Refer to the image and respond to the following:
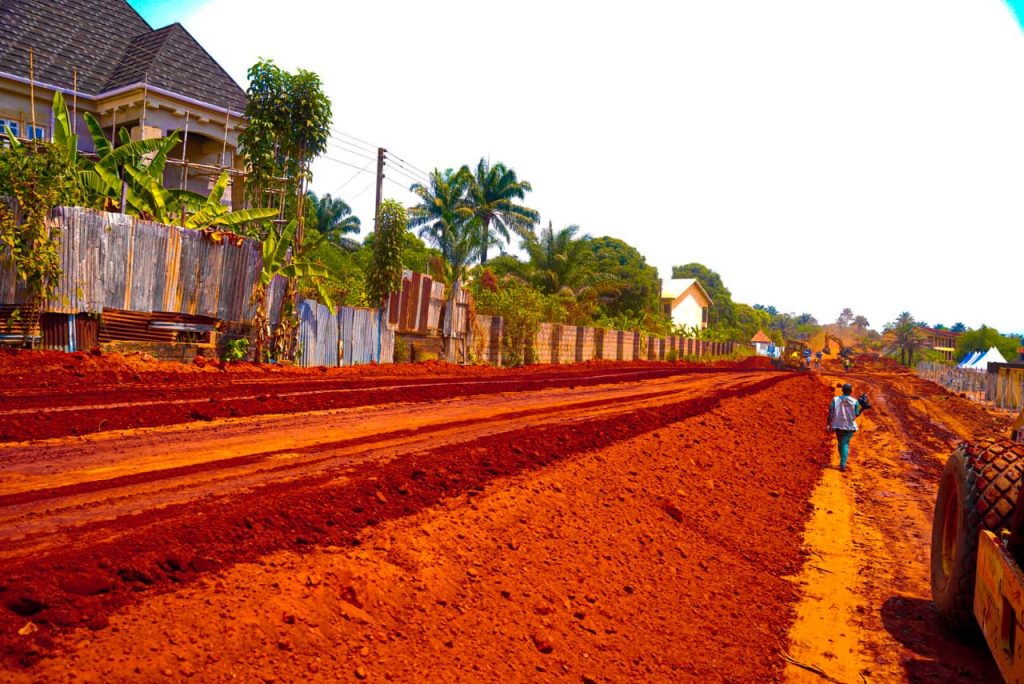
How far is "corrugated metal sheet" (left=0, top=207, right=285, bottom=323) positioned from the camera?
13.2 m

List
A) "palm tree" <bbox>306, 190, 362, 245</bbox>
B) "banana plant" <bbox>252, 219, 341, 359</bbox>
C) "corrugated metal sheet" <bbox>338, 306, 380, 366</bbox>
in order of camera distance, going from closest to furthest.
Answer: "banana plant" <bbox>252, 219, 341, 359</bbox> < "corrugated metal sheet" <bbox>338, 306, 380, 366</bbox> < "palm tree" <bbox>306, 190, 362, 245</bbox>

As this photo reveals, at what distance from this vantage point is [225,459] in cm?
722

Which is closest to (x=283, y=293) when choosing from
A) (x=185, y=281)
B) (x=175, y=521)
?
→ (x=185, y=281)

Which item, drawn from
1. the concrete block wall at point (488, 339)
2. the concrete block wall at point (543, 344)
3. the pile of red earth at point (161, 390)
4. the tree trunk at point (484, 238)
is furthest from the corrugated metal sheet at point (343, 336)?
the tree trunk at point (484, 238)

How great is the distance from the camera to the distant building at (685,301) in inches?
3194

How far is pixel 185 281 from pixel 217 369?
2.00 m

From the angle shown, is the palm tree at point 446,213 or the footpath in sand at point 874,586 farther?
the palm tree at point 446,213

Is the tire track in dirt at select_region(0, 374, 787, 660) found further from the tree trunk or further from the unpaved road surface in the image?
the tree trunk

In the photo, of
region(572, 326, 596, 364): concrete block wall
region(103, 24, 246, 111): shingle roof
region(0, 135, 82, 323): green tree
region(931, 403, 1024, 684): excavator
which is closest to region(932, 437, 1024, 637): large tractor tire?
region(931, 403, 1024, 684): excavator

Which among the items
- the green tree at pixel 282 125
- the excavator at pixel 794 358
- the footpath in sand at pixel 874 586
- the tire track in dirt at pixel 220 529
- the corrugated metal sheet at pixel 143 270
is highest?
the green tree at pixel 282 125

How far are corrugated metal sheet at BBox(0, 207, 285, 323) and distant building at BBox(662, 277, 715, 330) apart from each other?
6700 cm

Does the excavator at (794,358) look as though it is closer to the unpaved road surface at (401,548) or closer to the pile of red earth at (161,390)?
the pile of red earth at (161,390)

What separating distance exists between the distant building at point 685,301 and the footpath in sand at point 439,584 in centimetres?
7294

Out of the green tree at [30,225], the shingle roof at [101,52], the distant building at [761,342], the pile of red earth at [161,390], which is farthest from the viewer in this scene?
the distant building at [761,342]
